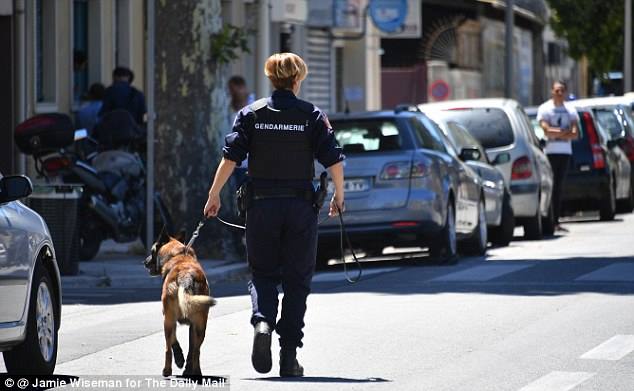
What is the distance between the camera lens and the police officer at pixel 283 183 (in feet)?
30.9

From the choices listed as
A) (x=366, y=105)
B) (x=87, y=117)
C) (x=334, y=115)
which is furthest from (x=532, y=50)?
(x=334, y=115)

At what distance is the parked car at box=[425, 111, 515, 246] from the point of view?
65.7 ft

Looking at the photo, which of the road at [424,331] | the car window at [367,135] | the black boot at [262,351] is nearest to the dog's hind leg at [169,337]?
the road at [424,331]

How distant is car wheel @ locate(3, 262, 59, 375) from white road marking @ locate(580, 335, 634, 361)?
300 centimetres

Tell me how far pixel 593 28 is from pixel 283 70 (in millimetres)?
48985

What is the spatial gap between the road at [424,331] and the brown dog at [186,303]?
0.29 metres

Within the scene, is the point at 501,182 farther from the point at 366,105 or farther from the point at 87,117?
the point at 366,105

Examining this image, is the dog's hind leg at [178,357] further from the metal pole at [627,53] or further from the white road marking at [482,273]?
the metal pole at [627,53]

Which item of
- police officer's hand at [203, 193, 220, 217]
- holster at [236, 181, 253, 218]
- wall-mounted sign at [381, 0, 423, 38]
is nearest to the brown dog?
police officer's hand at [203, 193, 220, 217]

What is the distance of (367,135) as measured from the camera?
17125 mm

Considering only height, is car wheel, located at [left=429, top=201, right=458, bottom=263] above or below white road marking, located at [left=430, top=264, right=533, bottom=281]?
above

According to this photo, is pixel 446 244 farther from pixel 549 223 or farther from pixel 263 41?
pixel 263 41

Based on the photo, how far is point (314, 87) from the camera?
125 feet

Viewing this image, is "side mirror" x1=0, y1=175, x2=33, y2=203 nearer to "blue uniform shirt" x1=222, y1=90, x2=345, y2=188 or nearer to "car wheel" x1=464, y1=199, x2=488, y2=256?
"blue uniform shirt" x1=222, y1=90, x2=345, y2=188
